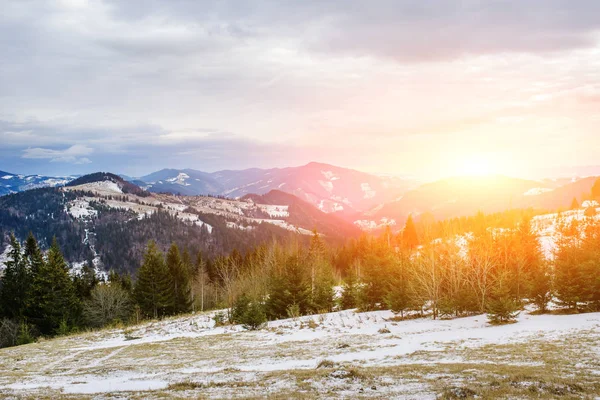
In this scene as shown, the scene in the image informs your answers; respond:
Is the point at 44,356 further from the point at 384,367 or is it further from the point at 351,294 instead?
the point at 351,294

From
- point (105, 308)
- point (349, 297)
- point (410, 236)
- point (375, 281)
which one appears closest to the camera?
point (375, 281)

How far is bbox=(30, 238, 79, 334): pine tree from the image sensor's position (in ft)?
170

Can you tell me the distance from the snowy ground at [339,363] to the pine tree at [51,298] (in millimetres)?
25800

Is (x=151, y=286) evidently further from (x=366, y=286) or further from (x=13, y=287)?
(x=366, y=286)

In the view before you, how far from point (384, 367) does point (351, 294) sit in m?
27.4

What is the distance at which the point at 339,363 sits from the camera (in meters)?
16.3

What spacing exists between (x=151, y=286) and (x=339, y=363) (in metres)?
47.4

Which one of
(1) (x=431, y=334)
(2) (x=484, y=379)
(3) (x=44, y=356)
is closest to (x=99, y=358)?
(3) (x=44, y=356)

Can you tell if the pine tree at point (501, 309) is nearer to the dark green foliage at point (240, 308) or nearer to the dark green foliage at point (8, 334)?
the dark green foliage at point (240, 308)

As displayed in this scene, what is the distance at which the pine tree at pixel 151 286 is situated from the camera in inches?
2199

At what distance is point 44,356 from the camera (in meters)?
25.9

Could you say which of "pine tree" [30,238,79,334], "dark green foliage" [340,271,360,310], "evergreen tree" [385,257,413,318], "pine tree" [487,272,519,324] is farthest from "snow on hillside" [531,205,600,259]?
"pine tree" [30,238,79,334]

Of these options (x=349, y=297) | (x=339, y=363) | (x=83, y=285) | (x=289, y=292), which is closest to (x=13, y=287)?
(x=83, y=285)

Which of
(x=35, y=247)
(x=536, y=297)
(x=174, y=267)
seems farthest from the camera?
(x=174, y=267)
